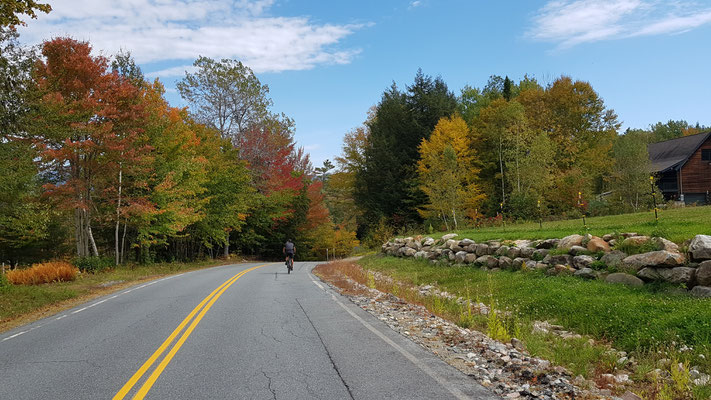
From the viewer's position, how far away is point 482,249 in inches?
595

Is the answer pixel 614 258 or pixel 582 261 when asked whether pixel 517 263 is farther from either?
pixel 614 258

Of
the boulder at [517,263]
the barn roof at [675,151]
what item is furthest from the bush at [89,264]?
the barn roof at [675,151]

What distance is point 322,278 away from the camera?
18.4 meters

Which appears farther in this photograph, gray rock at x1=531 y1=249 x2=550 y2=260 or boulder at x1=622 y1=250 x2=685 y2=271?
gray rock at x1=531 y1=249 x2=550 y2=260

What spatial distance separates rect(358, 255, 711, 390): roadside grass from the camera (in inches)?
238

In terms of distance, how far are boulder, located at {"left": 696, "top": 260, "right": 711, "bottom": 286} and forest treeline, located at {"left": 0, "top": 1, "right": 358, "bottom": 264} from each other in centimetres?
1515

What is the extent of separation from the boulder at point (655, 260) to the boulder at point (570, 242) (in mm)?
1973

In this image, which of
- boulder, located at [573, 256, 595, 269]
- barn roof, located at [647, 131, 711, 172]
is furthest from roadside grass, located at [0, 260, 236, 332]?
barn roof, located at [647, 131, 711, 172]

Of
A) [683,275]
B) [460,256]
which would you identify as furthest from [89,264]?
[683,275]

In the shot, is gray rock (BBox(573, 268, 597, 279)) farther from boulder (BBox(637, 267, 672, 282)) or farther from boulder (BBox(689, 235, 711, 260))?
boulder (BBox(689, 235, 711, 260))

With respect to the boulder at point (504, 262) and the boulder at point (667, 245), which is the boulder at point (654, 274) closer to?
the boulder at point (667, 245)

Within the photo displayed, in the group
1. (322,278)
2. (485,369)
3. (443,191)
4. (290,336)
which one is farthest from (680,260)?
(443,191)

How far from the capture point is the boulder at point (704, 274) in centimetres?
752

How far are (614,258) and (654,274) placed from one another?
4.25ft
